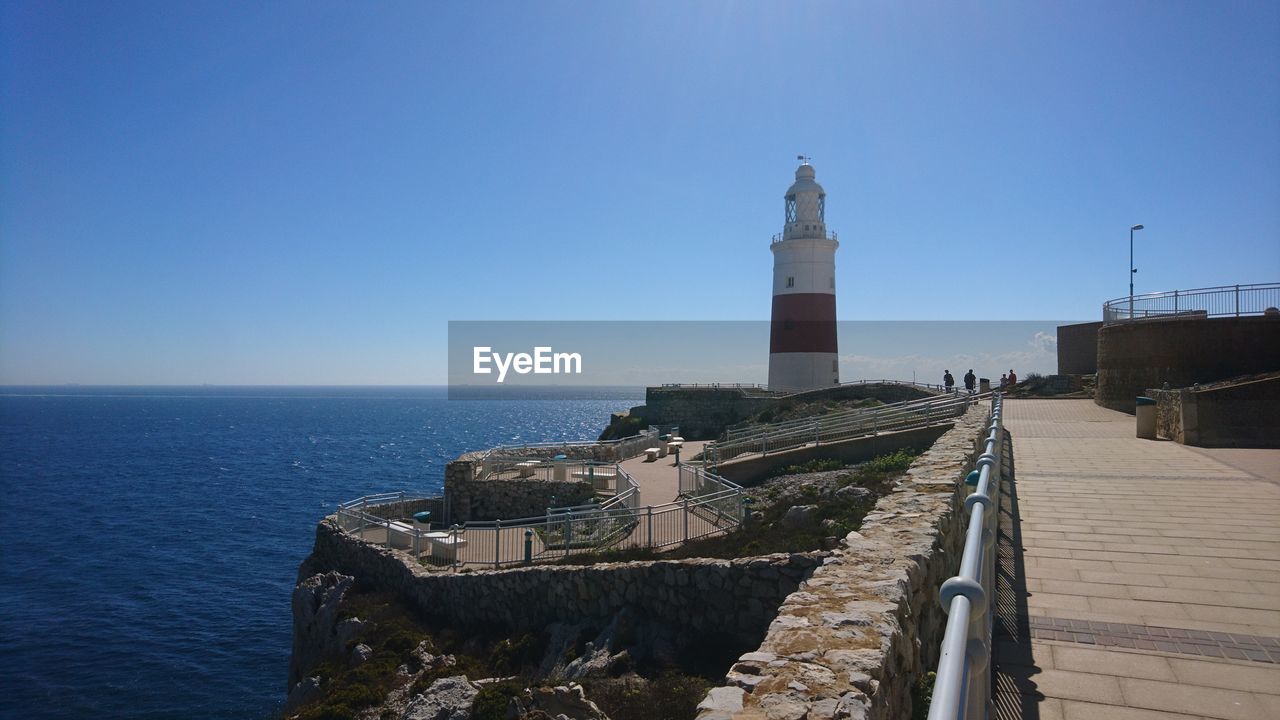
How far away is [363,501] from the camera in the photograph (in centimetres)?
2036

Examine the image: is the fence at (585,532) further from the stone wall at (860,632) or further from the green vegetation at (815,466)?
the stone wall at (860,632)

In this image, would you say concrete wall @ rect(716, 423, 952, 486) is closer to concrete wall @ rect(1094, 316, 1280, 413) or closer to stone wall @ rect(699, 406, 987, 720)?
concrete wall @ rect(1094, 316, 1280, 413)

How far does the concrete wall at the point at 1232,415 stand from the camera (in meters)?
13.4

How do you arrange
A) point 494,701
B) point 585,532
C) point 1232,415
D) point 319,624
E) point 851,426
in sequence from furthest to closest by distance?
point 851,426 < point 319,624 < point 585,532 < point 1232,415 < point 494,701

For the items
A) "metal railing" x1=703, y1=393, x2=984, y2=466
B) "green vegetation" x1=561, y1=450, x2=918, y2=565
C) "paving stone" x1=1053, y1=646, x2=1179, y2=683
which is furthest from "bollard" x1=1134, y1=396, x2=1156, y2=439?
"paving stone" x1=1053, y1=646, x2=1179, y2=683

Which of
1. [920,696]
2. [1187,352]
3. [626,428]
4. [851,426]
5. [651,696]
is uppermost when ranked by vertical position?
[1187,352]

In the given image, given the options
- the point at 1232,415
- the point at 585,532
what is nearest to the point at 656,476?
the point at 585,532

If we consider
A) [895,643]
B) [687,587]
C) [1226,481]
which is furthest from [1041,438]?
[895,643]

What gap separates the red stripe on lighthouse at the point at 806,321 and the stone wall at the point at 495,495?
21581 millimetres

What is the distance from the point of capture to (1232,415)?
13.6 metres

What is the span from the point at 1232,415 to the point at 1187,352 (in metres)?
5.90

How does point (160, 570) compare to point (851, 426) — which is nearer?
point (851, 426)

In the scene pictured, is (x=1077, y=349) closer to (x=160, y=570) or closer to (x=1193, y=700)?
(x=1193, y=700)

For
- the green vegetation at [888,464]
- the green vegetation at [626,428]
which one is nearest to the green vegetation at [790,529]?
the green vegetation at [888,464]
